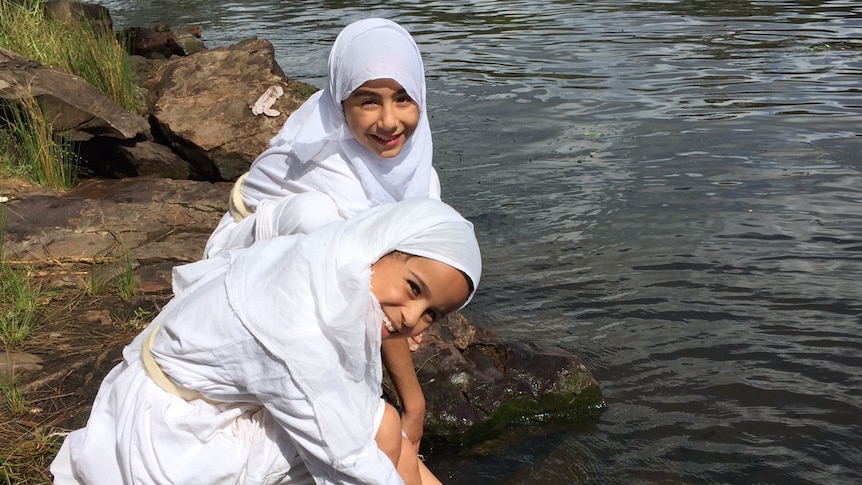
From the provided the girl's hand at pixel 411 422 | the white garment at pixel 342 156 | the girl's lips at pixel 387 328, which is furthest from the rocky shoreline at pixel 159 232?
the girl's lips at pixel 387 328

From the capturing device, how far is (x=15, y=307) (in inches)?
167

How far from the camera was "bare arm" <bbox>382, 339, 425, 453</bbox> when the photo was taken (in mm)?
3350

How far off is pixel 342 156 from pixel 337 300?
4.34 ft

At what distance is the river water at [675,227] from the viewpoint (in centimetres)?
421

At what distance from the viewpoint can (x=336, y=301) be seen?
2.46 meters

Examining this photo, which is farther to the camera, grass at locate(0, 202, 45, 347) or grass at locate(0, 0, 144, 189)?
grass at locate(0, 0, 144, 189)

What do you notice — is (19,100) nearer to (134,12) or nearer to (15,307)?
(15,307)

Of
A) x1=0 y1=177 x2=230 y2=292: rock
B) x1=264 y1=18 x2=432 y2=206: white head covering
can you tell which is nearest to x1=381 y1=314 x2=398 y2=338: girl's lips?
x1=264 y1=18 x2=432 y2=206: white head covering

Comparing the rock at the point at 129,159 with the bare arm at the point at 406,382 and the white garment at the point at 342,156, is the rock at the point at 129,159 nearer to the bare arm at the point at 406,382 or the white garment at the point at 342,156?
the white garment at the point at 342,156

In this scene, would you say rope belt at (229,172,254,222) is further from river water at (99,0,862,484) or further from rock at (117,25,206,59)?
rock at (117,25,206,59)

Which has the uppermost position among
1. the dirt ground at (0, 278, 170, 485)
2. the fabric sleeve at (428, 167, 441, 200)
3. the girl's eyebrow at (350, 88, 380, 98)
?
the girl's eyebrow at (350, 88, 380, 98)

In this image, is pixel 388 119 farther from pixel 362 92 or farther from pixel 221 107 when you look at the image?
pixel 221 107

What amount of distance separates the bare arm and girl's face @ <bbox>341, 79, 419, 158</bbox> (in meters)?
0.82

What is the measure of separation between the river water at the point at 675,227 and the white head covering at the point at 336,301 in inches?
63.1
